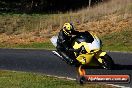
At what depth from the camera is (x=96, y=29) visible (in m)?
29.6

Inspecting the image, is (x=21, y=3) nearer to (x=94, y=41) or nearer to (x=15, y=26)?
(x=15, y=26)

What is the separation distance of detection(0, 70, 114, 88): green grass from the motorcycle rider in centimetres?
228

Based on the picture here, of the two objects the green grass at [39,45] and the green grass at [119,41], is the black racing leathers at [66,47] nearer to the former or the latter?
the green grass at [119,41]

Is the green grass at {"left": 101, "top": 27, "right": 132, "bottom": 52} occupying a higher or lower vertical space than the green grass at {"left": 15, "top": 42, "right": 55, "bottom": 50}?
higher

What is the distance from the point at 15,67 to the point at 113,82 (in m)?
4.92

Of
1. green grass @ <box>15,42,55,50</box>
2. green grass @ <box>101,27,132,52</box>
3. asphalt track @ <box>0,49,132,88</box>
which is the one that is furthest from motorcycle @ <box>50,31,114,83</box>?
green grass @ <box>15,42,55,50</box>

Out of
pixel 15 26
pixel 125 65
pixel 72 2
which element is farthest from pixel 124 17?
pixel 72 2

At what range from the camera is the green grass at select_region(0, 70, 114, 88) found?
12.3 metres

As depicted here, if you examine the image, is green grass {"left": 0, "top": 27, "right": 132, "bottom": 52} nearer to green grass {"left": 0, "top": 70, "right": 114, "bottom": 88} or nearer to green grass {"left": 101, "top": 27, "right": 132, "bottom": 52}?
green grass {"left": 101, "top": 27, "right": 132, "bottom": 52}

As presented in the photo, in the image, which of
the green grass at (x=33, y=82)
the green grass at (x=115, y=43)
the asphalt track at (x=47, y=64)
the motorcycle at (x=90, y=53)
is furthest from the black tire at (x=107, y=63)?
the green grass at (x=115, y=43)

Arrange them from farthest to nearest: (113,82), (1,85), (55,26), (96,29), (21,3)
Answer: (21,3)
(55,26)
(96,29)
(113,82)
(1,85)

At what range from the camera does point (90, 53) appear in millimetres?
16078

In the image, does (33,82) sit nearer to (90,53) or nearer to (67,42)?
(90,53)

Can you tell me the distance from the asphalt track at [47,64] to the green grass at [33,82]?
106 cm
